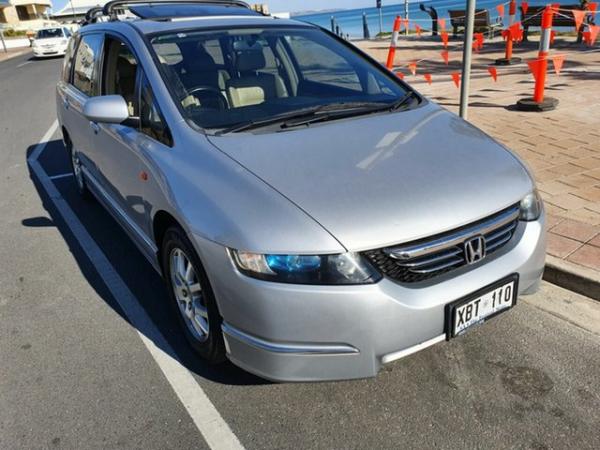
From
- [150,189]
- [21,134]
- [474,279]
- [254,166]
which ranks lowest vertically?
[21,134]

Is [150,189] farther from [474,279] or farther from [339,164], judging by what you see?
[474,279]

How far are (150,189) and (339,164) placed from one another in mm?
1087

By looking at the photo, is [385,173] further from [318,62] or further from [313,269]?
[318,62]

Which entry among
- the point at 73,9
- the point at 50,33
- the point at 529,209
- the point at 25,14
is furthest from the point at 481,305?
the point at 25,14

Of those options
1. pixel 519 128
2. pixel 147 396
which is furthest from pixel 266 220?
pixel 519 128

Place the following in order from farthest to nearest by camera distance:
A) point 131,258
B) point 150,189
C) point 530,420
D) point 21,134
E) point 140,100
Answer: point 21,134 → point 131,258 → point 140,100 → point 150,189 → point 530,420

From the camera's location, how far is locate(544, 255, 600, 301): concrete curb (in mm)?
3148

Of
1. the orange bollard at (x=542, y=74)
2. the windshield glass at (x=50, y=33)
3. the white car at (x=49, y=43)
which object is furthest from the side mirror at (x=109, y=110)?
the windshield glass at (x=50, y=33)

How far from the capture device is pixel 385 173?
7.87 ft

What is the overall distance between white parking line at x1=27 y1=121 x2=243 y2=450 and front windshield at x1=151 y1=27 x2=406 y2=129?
1280 millimetres

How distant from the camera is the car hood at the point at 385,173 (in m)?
2.13

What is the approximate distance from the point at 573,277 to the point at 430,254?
5.12ft

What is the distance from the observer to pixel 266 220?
7.05 feet

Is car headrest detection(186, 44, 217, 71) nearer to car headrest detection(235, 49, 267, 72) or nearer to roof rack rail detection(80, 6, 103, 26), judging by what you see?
car headrest detection(235, 49, 267, 72)
